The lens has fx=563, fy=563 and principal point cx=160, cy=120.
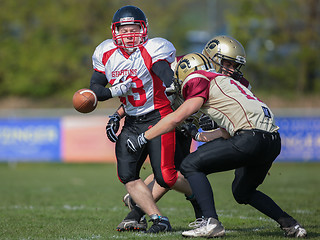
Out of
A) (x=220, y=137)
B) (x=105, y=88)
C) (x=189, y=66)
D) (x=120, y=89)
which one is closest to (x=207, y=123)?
(x=220, y=137)

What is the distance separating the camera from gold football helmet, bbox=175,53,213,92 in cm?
467

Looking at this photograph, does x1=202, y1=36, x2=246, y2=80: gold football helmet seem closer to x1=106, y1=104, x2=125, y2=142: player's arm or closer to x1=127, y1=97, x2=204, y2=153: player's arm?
x1=127, y1=97, x2=204, y2=153: player's arm

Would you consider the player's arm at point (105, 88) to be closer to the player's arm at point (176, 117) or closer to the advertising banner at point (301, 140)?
the player's arm at point (176, 117)

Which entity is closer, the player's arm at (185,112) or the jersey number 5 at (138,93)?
the player's arm at (185,112)

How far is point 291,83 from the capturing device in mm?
22297

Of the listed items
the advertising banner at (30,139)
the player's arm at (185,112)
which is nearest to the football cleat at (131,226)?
the player's arm at (185,112)

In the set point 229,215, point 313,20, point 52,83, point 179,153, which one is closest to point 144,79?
point 179,153

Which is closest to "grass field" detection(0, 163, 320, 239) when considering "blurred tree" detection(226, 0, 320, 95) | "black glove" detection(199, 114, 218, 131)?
"black glove" detection(199, 114, 218, 131)

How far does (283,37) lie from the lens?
2117 cm

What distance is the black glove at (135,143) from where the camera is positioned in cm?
455

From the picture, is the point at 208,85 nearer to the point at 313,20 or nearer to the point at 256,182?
the point at 256,182

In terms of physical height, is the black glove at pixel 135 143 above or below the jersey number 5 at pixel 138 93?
below

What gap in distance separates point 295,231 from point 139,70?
75.6 inches

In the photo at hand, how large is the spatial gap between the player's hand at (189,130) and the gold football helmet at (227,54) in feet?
1.97
